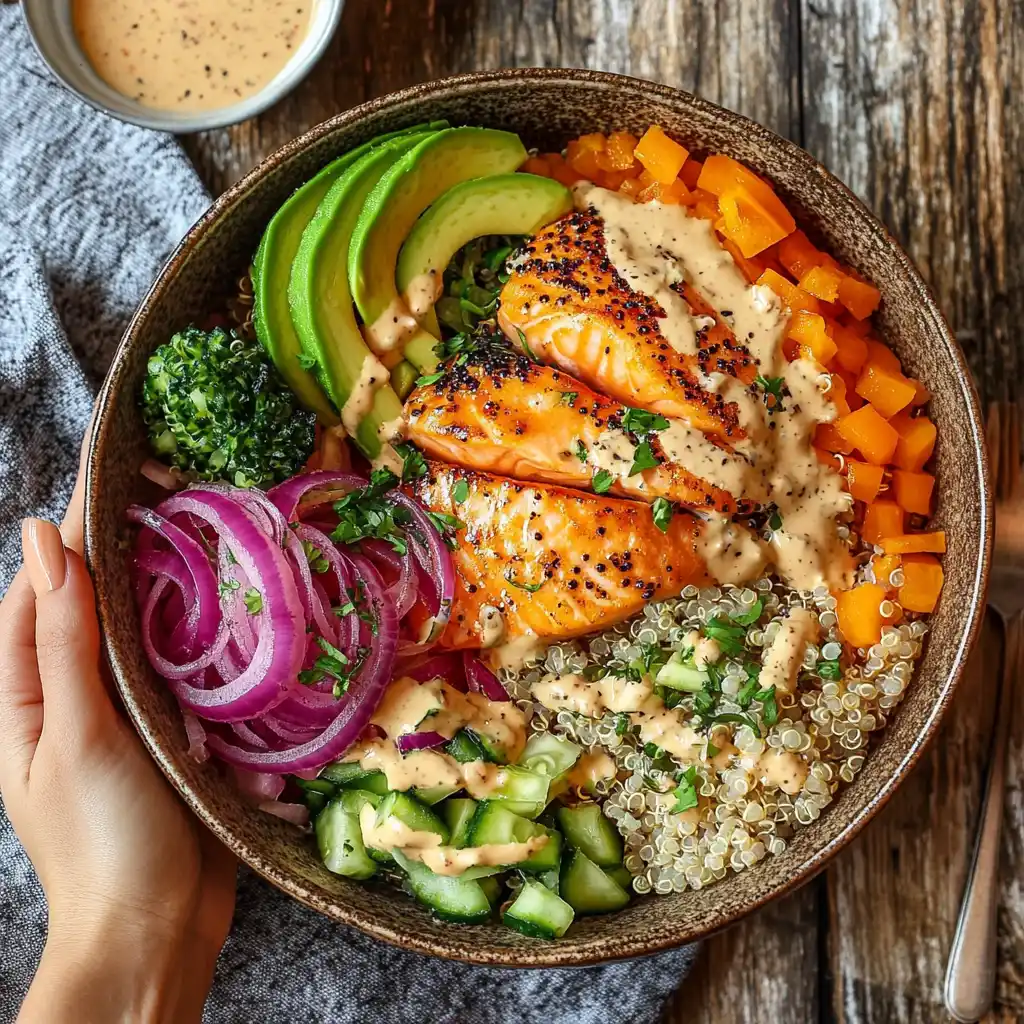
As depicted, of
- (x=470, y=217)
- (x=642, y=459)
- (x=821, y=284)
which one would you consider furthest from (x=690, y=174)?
(x=642, y=459)

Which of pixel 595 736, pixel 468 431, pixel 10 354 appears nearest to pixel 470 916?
pixel 595 736

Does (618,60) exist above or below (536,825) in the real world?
above

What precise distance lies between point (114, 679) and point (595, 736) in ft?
3.77

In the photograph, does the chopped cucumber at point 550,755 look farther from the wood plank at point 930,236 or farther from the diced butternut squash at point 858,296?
the diced butternut squash at point 858,296

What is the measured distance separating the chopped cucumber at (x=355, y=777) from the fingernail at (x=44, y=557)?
0.76m

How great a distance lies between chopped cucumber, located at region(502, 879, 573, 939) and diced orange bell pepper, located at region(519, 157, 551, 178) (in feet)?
5.83

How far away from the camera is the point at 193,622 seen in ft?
8.67

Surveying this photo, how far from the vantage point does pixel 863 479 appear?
9.00ft

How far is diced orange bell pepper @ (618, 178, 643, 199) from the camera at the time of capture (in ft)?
9.50

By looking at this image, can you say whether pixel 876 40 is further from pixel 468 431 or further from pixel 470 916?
pixel 470 916

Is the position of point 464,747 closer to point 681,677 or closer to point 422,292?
point 681,677

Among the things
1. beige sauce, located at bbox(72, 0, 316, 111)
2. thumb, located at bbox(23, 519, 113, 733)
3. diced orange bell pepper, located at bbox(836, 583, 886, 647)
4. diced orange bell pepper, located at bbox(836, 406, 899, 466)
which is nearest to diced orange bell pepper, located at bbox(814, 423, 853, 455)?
→ diced orange bell pepper, located at bbox(836, 406, 899, 466)

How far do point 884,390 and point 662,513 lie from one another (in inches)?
25.6

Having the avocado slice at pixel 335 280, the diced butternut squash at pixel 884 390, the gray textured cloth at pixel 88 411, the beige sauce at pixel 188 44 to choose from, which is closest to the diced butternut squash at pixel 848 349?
the diced butternut squash at pixel 884 390
